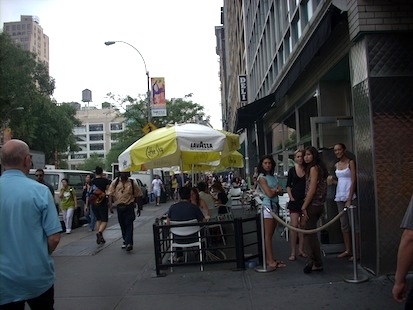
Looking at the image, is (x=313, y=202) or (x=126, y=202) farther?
(x=126, y=202)

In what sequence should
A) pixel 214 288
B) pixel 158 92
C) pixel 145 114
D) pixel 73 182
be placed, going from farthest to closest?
pixel 145 114, pixel 158 92, pixel 73 182, pixel 214 288

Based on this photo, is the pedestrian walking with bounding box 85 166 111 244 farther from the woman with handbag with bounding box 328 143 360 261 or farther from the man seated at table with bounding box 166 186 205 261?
the woman with handbag with bounding box 328 143 360 261

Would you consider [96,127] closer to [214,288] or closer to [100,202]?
[100,202]

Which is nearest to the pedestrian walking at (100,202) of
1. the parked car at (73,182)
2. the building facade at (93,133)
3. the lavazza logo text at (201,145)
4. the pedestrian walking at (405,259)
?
the parked car at (73,182)

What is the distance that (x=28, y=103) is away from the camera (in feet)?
120

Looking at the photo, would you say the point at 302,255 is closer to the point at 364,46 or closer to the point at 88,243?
the point at 364,46

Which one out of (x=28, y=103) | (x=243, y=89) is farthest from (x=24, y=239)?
(x=28, y=103)

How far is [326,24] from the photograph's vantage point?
6.61 m

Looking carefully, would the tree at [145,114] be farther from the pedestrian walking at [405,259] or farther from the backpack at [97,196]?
the pedestrian walking at [405,259]

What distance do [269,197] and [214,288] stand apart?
65.1 inches

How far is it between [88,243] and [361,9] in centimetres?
779

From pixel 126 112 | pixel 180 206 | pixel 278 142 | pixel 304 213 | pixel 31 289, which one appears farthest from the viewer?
pixel 126 112

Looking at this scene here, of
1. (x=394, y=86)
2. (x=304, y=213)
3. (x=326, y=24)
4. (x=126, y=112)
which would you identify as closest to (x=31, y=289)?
(x=304, y=213)

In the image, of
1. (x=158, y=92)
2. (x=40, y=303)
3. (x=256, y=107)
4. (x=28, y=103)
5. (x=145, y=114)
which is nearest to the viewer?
(x=40, y=303)
